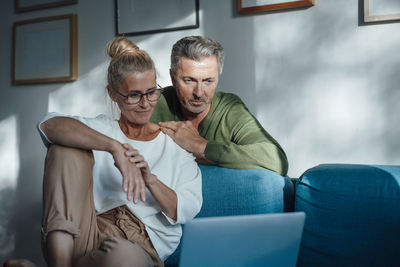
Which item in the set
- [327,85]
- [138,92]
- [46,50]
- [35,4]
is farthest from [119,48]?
[35,4]

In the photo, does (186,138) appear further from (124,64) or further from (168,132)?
(124,64)

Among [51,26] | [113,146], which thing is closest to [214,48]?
[113,146]

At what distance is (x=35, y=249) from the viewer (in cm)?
274

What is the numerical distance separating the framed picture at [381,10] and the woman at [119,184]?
3.47 feet

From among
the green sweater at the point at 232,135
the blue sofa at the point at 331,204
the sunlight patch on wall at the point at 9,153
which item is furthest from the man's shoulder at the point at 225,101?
the sunlight patch on wall at the point at 9,153

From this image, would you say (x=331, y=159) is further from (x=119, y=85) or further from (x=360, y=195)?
(x=119, y=85)

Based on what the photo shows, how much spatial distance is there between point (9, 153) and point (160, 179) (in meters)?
1.77

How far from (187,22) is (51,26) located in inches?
38.0

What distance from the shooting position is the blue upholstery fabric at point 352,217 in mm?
1403

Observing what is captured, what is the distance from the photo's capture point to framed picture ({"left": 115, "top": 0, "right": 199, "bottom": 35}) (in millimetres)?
2273

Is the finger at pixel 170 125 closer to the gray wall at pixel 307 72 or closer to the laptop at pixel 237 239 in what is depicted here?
the gray wall at pixel 307 72

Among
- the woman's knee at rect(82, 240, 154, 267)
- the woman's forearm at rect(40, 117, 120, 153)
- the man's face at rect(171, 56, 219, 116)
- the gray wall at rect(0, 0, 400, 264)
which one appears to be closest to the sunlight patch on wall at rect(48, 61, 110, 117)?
the gray wall at rect(0, 0, 400, 264)

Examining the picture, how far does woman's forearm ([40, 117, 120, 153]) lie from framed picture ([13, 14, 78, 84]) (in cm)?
130

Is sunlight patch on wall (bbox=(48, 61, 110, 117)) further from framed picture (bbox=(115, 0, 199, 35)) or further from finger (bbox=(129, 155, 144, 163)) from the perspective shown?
finger (bbox=(129, 155, 144, 163))
